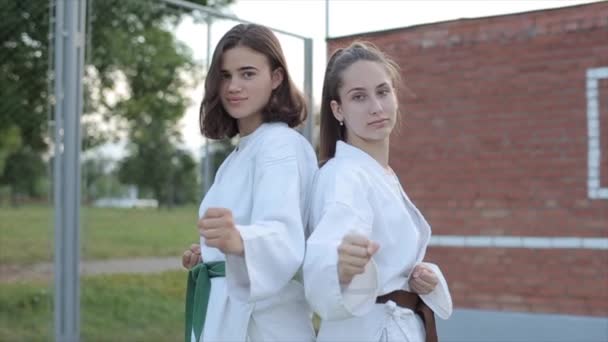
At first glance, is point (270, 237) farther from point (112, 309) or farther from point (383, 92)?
point (112, 309)

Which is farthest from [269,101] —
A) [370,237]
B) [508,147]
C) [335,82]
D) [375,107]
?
[508,147]

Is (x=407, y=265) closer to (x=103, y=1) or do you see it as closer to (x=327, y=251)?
(x=327, y=251)

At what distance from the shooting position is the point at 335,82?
2047 millimetres

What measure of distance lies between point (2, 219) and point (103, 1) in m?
4.96

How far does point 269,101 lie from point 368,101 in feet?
0.96

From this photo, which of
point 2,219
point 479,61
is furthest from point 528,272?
point 2,219

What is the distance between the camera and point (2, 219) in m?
11.0

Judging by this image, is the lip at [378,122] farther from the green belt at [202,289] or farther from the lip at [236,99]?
the green belt at [202,289]

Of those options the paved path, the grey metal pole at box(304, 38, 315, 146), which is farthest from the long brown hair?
the paved path

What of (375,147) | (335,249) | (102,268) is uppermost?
(375,147)

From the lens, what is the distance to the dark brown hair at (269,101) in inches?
80.8

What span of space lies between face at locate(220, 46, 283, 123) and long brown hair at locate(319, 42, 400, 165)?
0.55 feet

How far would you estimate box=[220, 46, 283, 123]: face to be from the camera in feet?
6.69

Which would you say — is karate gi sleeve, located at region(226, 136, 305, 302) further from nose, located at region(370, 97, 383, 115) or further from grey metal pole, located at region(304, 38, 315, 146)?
grey metal pole, located at region(304, 38, 315, 146)
